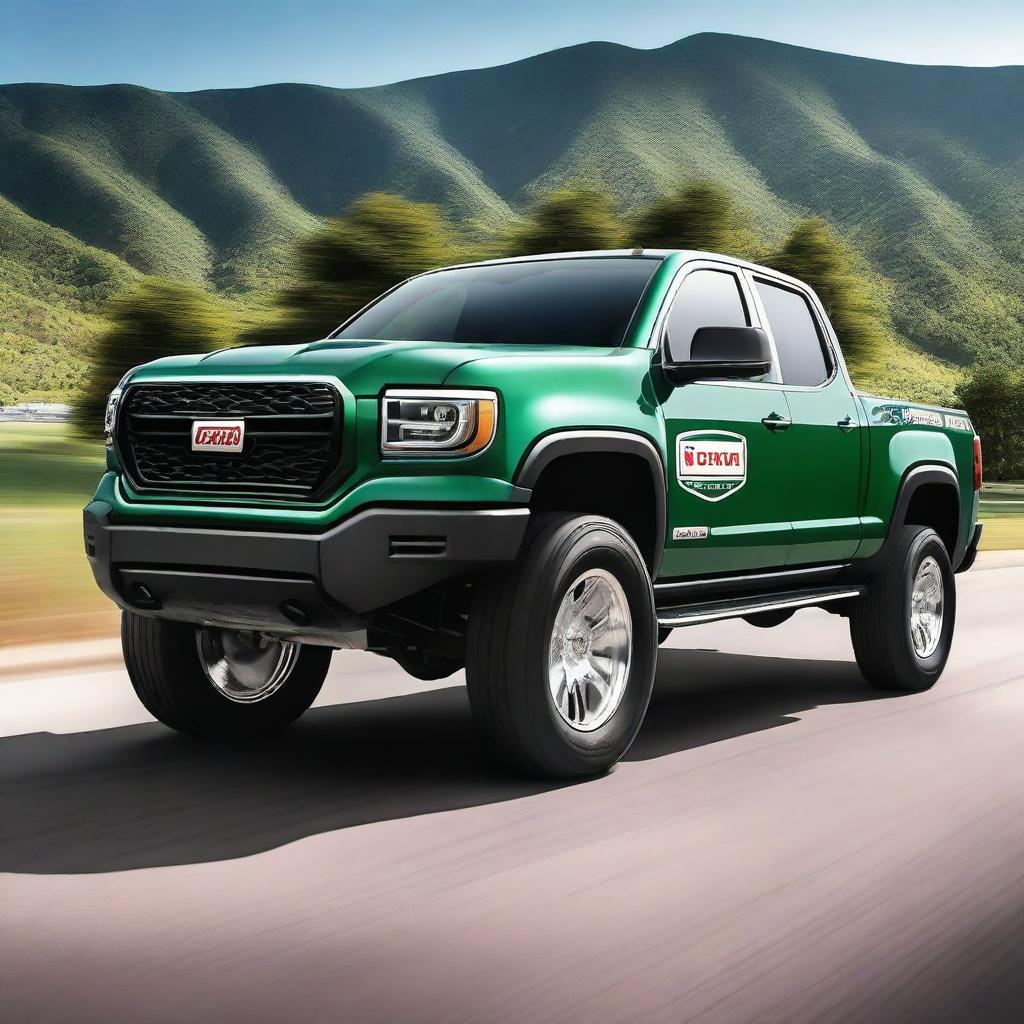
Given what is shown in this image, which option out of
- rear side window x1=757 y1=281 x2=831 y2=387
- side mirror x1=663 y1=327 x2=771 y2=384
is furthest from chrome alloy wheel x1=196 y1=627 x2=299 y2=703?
rear side window x1=757 y1=281 x2=831 y2=387

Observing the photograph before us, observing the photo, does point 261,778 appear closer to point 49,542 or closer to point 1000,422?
point 49,542

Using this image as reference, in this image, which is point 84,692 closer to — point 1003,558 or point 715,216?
point 1003,558

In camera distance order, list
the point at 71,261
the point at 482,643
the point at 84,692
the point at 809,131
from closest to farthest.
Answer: the point at 482,643 < the point at 84,692 < the point at 71,261 < the point at 809,131

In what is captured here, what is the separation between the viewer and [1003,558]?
20328mm

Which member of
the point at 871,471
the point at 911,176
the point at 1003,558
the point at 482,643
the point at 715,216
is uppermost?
the point at 911,176

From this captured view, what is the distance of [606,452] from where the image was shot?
588 centimetres

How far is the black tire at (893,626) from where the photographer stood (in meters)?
7.89

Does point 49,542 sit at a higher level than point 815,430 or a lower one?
lower

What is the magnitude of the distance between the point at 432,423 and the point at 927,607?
415cm

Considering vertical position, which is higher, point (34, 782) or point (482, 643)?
point (482, 643)

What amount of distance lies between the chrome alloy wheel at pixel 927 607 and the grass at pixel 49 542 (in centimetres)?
530

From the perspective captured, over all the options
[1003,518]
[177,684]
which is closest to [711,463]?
[177,684]

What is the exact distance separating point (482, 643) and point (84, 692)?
3.00m

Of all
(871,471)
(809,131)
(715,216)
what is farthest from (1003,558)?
(809,131)
